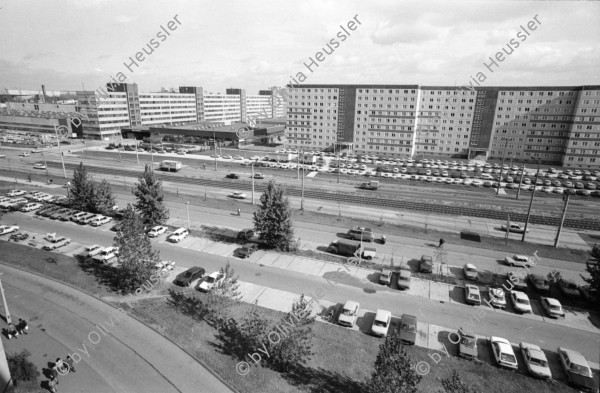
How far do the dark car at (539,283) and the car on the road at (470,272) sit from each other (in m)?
4.60

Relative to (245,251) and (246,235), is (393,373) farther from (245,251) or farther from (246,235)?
(246,235)

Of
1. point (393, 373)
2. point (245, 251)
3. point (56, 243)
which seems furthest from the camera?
point (56, 243)

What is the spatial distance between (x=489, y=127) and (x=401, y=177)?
132 feet

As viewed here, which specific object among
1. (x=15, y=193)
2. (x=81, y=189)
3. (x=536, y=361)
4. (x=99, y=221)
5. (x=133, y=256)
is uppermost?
Result: (x=81, y=189)

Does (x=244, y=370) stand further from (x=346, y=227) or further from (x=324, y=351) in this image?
(x=346, y=227)

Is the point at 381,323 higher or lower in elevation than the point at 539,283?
lower

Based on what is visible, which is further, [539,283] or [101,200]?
[101,200]

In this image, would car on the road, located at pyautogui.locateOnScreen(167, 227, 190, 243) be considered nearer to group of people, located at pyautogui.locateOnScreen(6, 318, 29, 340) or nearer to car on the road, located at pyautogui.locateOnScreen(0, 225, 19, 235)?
group of people, located at pyautogui.locateOnScreen(6, 318, 29, 340)

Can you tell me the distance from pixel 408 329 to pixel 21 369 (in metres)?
24.4

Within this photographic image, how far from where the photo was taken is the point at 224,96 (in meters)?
190

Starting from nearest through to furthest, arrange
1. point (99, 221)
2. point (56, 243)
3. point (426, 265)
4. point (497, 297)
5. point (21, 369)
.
Result: point (21, 369) → point (497, 297) → point (426, 265) → point (56, 243) → point (99, 221)

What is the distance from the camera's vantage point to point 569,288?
29766 mm

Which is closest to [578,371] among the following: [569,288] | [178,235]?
[569,288]

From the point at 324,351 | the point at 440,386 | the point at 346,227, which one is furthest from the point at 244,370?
the point at 346,227
